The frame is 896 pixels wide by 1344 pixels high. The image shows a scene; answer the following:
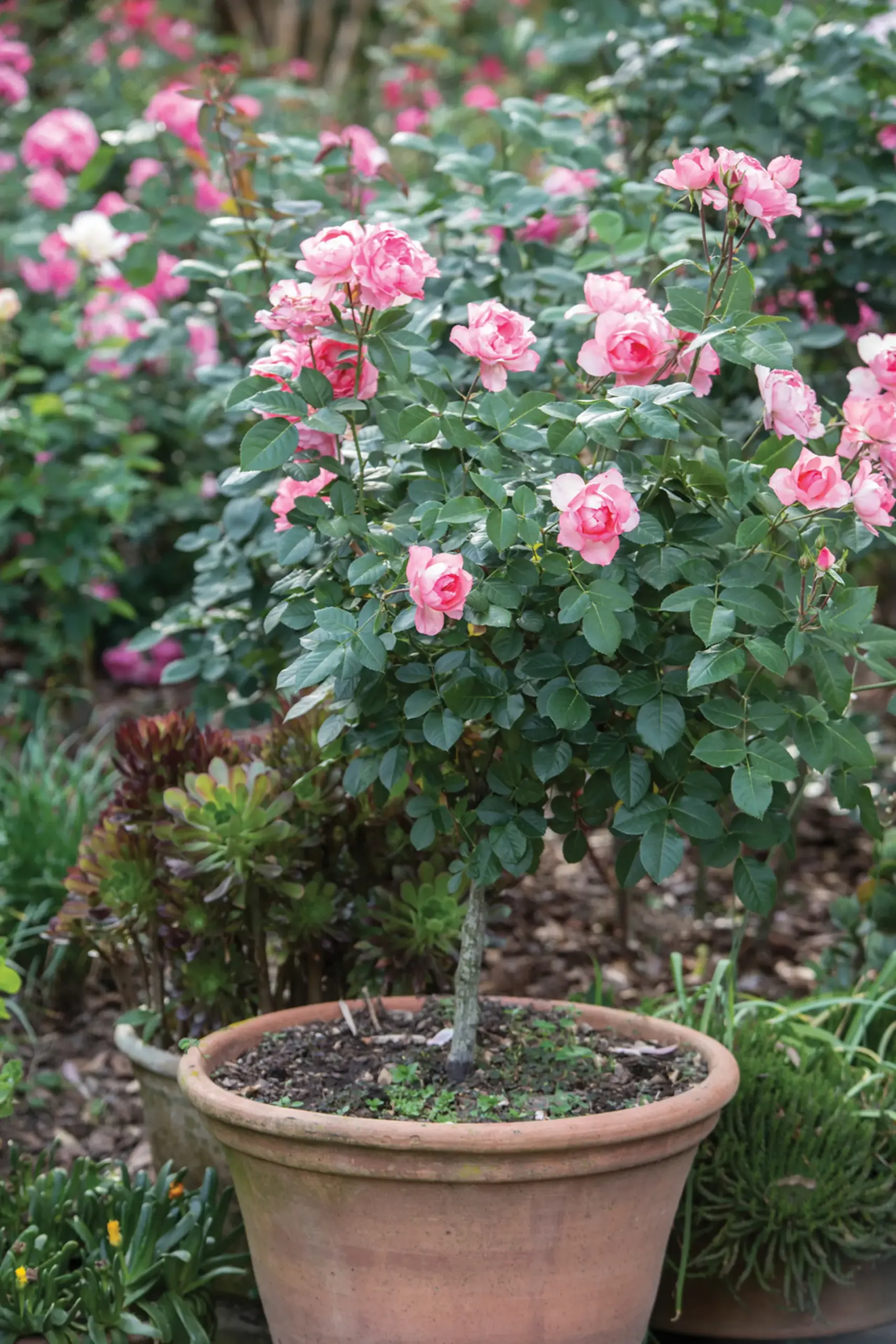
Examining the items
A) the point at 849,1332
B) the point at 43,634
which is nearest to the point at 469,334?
the point at 849,1332

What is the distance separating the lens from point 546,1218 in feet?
4.99

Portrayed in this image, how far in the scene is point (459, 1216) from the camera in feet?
4.94

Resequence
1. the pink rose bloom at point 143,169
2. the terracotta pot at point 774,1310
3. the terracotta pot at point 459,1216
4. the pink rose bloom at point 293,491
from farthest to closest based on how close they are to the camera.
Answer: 1. the pink rose bloom at point 143,169
2. the terracotta pot at point 774,1310
3. the pink rose bloom at point 293,491
4. the terracotta pot at point 459,1216

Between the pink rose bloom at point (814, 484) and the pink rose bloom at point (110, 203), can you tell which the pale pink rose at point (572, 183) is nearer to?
Answer: the pink rose bloom at point (814, 484)

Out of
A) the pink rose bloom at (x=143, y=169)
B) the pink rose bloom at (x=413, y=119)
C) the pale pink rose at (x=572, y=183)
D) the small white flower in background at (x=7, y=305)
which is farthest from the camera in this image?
the pink rose bloom at (x=413, y=119)

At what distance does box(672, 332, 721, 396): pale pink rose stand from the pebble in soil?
2.76 ft

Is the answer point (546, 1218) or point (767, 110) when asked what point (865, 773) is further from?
point (767, 110)

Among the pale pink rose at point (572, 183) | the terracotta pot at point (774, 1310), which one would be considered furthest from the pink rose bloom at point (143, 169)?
the terracotta pot at point (774, 1310)

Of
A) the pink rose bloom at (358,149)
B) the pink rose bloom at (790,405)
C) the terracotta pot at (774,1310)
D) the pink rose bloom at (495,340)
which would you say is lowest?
the terracotta pot at (774,1310)

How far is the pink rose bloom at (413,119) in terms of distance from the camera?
4.71 metres

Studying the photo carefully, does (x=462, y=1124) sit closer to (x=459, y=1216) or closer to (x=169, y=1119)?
(x=459, y=1216)

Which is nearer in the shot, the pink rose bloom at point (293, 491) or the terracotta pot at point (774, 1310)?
the pink rose bloom at point (293, 491)

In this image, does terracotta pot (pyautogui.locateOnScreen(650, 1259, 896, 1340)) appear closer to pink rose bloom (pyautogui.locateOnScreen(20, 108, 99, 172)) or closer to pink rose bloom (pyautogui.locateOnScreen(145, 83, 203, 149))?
pink rose bloom (pyautogui.locateOnScreen(145, 83, 203, 149))

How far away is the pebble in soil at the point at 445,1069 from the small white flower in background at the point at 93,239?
219 cm
